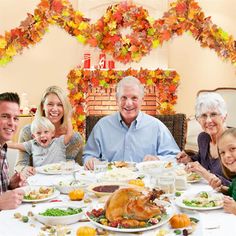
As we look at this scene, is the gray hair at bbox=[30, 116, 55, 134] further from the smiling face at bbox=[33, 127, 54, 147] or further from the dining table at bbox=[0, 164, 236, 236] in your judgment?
the dining table at bbox=[0, 164, 236, 236]

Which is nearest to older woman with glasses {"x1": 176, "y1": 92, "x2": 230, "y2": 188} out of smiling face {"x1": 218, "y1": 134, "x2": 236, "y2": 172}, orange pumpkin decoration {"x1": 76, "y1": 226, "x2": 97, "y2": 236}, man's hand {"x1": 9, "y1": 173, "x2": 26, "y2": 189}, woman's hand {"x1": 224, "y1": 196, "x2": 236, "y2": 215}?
smiling face {"x1": 218, "y1": 134, "x2": 236, "y2": 172}

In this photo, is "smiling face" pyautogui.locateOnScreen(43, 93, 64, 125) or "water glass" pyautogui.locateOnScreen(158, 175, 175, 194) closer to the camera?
"water glass" pyautogui.locateOnScreen(158, 175, 175, 194)

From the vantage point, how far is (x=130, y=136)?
10.1ft

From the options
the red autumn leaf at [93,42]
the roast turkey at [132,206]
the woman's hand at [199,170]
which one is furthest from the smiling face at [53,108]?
the red autumn leaf at [93,42]

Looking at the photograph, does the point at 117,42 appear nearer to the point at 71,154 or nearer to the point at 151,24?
the point at 151,24

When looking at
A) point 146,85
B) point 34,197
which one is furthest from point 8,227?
point 146,85

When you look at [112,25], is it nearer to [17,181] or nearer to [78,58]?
[78,58]

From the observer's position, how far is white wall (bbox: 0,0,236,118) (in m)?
7.17

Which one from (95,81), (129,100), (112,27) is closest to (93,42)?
(112,27)

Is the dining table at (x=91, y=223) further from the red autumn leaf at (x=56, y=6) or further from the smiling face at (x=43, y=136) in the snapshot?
the red autumn leaf at (x=56, y=6)

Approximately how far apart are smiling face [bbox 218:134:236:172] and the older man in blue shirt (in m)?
1.04

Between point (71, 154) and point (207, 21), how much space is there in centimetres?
388

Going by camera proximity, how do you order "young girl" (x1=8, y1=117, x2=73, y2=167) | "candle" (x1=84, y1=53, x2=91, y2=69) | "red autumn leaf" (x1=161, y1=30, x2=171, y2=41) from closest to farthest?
"young girl" (x1=8, y1=117, x2=73, y2=167) < "red autumn leaf" (x1=161, y1=30, x2=171, y2=41) < "candle" (x1=84, y1=53, x2=91, y2=69)

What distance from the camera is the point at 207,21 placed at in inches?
236
